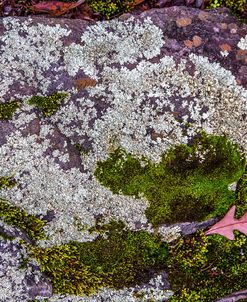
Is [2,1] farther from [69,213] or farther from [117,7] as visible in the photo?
[69,213]

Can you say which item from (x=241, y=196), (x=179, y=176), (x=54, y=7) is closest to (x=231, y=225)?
(x=241, y=196)

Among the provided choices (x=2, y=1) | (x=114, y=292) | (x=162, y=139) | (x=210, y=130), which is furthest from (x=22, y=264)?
(x=2, y=1)

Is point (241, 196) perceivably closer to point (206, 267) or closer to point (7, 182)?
point (206, 267)

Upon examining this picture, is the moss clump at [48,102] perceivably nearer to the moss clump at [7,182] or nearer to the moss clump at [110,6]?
the moss clump at [7,182]

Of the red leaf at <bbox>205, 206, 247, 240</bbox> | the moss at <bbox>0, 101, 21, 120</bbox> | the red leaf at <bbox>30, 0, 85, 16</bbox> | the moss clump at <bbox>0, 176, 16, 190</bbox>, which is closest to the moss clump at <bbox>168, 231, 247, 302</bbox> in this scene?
the red leaf at <bbox>205, 206, 247, 240</bbox>

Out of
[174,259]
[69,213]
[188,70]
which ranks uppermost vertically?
[188,70]

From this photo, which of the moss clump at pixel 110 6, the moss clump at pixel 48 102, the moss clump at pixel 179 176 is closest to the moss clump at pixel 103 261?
the moss clump at pixel 179 176

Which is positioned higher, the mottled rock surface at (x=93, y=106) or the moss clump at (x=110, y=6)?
the moss clump at (x=110, y=6)
